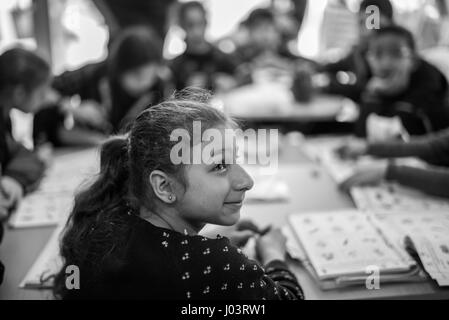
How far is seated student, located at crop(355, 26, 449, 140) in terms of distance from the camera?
1583 mm

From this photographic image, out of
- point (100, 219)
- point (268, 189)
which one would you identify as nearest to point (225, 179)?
point (100, 219)

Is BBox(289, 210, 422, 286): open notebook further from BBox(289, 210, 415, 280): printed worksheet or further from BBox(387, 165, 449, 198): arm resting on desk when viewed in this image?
BBox(387, 165, 449, 198): arm resting on desk

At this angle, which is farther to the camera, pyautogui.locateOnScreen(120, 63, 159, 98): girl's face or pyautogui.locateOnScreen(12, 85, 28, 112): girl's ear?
pyautogui.locateOnScreen(120, 63, 159, 98): girl's face

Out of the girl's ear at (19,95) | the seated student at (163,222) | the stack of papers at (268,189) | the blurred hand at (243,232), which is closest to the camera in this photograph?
the seated student at (163,222)

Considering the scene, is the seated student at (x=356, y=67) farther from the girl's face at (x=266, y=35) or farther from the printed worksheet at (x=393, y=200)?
the printed worksheet at (x=393, y=200)

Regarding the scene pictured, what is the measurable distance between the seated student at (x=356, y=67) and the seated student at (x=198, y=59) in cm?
60

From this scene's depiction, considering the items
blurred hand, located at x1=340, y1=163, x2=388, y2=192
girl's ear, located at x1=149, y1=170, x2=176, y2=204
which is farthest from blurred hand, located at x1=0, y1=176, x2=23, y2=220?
blurred hand, located at x1=340, y1=163, x2=388, y2=192

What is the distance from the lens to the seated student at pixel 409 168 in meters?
1.11

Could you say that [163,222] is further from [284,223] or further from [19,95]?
[19,95]

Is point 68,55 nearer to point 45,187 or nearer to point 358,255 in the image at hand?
point 45,187

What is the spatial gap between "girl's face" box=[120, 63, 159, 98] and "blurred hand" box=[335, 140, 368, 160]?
33.2 inches

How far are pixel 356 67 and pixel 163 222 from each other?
203cm

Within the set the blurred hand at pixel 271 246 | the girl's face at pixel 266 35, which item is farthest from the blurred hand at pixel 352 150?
the girl's face at pixel 266 35
